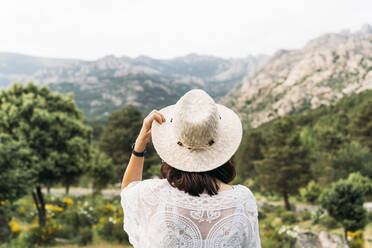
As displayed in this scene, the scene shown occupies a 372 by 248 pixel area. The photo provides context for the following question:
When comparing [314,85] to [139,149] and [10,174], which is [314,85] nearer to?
[10,174]

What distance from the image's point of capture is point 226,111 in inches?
67.1

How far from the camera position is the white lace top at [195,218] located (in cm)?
136

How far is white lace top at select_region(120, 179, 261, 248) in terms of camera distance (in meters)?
1.36

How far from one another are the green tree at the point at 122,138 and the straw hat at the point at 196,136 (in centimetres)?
2473

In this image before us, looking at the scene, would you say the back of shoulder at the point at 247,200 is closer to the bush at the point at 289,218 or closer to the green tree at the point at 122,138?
the bush at the point at 289,218

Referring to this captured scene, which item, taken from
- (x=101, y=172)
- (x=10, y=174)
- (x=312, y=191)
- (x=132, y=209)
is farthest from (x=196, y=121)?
(x=312, y=191)

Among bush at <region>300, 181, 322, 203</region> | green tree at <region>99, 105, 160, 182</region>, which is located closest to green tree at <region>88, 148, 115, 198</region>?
green tree at <region>99, 105, 160, 182</region>

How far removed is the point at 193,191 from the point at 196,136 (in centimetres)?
29

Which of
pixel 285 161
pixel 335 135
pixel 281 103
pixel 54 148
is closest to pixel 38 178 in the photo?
pixel 54 148

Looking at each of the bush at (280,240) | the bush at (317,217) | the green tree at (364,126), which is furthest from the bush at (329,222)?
the green tree at (364,126)

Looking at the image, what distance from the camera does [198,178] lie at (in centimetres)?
144

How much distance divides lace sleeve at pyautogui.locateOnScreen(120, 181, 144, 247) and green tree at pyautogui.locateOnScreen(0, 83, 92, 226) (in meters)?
10.8

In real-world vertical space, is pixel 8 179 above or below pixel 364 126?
above

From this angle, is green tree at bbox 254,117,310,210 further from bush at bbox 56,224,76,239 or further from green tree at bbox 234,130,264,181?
bush at bbox 56,224,76,239
